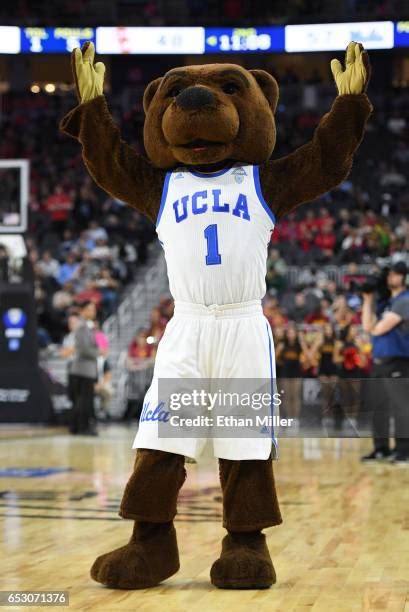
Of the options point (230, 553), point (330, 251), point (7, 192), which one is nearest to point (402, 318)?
point (230, 553)

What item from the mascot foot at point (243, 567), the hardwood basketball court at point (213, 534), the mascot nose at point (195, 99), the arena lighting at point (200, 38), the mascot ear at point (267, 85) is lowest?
the hardwood basketball court at point (213, 534)

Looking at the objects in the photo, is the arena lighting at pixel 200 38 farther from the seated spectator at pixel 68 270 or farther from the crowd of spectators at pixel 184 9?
the seated spectator at pixel 68 270

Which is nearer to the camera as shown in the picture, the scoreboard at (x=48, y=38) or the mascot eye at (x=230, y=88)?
the mascot eye at (x=230, y=88)

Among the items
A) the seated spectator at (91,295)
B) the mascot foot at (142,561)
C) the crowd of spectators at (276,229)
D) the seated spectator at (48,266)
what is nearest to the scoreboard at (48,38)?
the crowd of spectators at (276,229)

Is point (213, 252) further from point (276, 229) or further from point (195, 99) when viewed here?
point (276, 229)

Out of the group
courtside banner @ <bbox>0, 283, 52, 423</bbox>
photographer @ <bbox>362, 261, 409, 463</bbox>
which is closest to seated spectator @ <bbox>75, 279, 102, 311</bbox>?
courtside banner @ <bbox>0, 283, 52, 423</bbox>

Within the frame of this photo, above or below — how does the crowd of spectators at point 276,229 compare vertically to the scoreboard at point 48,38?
below

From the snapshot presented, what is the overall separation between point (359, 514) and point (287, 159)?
253 centimetres

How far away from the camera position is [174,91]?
468cm

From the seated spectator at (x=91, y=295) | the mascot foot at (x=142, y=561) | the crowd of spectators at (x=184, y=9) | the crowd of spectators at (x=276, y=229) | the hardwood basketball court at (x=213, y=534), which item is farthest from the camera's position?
the crowd of spectators at (x=184, y=9)

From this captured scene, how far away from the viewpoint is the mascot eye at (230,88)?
4.64 m

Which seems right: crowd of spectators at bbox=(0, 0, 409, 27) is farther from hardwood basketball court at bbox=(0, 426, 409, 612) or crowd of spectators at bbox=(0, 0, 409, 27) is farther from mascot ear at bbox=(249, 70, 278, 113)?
mascot ear at bbox=(249, 70, 278, 113)

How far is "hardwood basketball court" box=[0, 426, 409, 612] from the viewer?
415 cm

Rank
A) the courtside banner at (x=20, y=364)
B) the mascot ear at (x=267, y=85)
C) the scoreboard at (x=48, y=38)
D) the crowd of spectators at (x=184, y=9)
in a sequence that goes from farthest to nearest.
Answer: the crowd of spectators at (x=184, y=9) < the scoreboard at (x=48, y=38) < the courtside banner at (x=20, y=364) < the mascot ear at (x=267, y=85)
